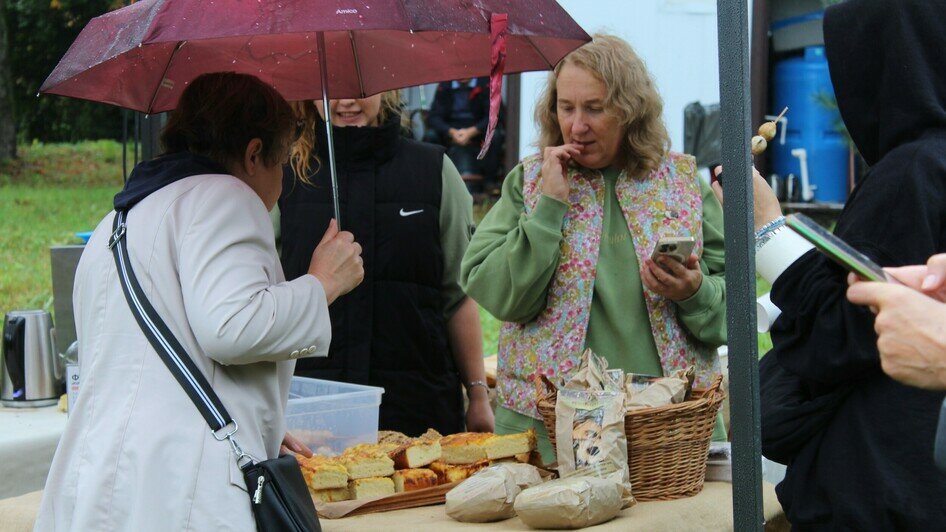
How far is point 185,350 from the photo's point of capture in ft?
5.93

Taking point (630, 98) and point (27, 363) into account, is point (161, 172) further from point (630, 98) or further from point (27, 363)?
point (27, 363)

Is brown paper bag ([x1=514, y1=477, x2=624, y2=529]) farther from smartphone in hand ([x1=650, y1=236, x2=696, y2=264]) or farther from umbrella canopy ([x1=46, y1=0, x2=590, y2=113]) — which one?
umbrella canopy ([x1=46, y1=0, x2=590, y2=113])

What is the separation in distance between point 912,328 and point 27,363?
8.26ft

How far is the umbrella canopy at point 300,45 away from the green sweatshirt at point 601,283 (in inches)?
14.4

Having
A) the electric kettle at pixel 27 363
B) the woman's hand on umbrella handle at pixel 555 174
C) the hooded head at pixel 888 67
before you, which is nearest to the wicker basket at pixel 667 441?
the woman's hand on umbrella handle at pixel 555 174

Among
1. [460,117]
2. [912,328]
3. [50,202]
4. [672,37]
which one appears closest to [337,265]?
[912,328]

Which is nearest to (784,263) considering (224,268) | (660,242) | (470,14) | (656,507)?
(660,242)

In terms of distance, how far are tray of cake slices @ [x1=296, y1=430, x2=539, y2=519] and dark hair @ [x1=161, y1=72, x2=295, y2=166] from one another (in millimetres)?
667

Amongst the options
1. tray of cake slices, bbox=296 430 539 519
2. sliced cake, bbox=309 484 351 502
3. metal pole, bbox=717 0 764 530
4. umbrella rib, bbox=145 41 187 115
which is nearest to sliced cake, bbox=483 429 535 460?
tray of cake slices, bbox=296 430 539 519

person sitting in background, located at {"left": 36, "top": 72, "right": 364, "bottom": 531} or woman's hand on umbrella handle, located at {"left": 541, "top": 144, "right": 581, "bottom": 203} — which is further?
woman's hand on umbrella handle, located at {"left": 541, "top": 144, "right": 581, "bottom": 203}

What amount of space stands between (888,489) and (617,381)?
0.61m

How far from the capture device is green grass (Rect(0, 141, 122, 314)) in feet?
20.0

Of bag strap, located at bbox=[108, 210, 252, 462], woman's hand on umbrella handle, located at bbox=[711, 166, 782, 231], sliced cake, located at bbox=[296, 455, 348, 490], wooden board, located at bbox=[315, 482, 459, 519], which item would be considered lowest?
wooden board, located at bbox=[315, 482, 459, 519]

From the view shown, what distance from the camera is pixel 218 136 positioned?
2.00 meters
